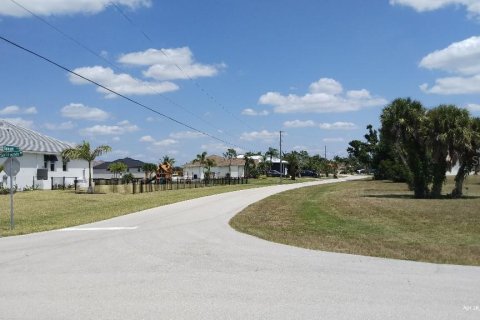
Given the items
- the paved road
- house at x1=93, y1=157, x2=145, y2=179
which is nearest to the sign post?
the paved road

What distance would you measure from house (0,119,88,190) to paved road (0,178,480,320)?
40048 mm

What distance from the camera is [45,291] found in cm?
811

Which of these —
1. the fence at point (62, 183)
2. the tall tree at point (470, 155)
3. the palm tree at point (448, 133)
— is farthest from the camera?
the fence at point (62, 183)

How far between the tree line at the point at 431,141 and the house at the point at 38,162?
32.8m

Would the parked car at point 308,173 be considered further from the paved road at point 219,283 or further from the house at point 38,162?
the paved road at point 219,283

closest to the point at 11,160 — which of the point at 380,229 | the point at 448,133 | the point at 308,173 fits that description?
the point at 380,229

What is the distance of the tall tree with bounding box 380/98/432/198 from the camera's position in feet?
106

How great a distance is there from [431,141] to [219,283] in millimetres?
26091

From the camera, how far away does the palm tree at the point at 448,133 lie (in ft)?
102

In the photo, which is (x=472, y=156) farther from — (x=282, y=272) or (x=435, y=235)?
(x=282, y=272)

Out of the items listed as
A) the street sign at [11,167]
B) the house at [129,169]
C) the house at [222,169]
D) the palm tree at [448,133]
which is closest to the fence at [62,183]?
the palm tree at [448,133]

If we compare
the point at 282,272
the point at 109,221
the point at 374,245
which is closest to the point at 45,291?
the point at 282,272

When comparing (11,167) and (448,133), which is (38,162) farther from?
(448,133)

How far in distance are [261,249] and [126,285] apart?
4.47 meters
